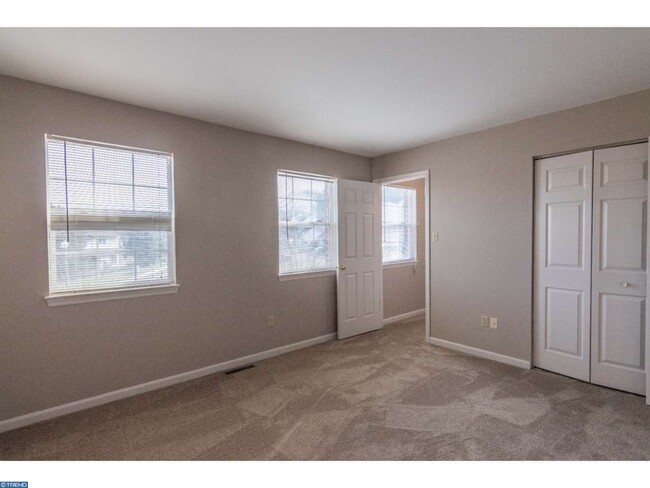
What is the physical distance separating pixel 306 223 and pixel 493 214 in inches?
82.2

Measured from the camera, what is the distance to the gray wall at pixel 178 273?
7.52ft

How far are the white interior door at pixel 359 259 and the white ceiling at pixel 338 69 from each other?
4.40 feet

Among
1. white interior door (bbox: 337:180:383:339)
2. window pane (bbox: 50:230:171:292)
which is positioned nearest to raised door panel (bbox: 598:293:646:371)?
white interior door (bbox: 337:180:383:339)

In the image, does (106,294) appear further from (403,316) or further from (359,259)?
(403,316)

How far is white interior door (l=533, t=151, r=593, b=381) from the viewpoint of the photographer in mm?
2914

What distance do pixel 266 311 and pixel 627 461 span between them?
2.98 metres

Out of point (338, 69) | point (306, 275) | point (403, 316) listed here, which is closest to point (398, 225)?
point (403, 316)

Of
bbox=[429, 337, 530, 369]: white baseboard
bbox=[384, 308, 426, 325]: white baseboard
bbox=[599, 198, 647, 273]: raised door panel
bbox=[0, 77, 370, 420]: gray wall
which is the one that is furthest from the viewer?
bbox=[384, 308, 426, 325]: white baseboard

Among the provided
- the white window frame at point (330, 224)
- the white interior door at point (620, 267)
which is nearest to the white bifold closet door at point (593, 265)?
the white interior door at point (620, 267)

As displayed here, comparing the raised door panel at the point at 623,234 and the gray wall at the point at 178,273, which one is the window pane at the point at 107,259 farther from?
the raised door panel at the point at 623,234

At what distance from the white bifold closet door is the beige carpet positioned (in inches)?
9.0

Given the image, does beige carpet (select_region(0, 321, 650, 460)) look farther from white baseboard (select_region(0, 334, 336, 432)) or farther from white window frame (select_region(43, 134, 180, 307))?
white window frame (select_region(43, 134, 180, 307))
